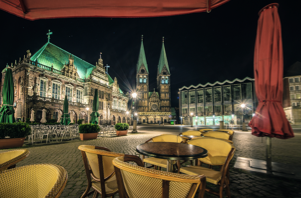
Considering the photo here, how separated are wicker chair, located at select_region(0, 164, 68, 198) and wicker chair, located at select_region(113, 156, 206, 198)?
0.52 meters

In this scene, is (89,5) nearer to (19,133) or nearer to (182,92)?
(19,133)

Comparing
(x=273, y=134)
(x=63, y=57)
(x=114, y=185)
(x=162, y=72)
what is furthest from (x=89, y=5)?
(x=162, y=72)

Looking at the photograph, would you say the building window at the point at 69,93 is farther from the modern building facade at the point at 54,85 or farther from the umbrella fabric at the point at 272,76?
the umbrella fabric at the point at 272,76

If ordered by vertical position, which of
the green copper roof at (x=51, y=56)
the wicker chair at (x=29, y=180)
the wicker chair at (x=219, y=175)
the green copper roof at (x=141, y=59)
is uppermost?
the green copper roof at (x=141, y=59)

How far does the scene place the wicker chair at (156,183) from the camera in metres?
0.97

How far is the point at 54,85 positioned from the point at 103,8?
29716 mm

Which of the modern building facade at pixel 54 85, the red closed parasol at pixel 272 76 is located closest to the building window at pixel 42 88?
the modern building facade at pixel 54 85

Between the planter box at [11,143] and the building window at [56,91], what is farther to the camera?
the building window at [56,91]

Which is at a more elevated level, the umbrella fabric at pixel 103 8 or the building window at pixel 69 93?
the building window at pixel 69 93

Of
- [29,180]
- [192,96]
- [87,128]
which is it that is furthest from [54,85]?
[192,96]

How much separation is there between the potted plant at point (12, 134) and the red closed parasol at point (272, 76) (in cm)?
1081

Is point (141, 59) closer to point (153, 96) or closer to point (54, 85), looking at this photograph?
point (153, 96)

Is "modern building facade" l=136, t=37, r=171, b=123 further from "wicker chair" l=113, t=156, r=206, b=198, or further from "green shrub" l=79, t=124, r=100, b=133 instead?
"wicker chair" l=113, t=156, r=206, b=198

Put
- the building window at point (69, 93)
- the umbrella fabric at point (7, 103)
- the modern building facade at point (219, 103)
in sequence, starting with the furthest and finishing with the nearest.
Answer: the modern building facade at point (219, 103) < the building window at point (69, 93) < the umbrella fabric at point (7, 103)
